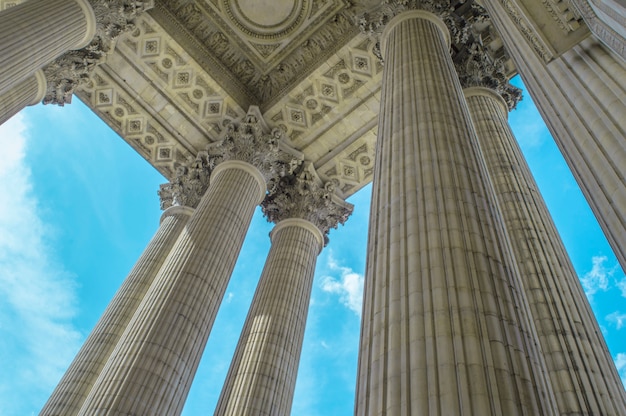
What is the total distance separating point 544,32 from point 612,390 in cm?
473

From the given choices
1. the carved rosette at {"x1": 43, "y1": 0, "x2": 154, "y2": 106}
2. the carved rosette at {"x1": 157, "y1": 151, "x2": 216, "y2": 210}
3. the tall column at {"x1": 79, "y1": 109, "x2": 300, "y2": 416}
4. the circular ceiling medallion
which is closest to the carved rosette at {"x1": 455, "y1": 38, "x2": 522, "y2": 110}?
the circular ceiling medallion

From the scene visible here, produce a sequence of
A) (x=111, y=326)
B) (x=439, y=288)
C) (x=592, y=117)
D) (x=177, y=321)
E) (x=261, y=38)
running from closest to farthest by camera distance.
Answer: (x=439, y=288)
(x=592, y=117)
(x=177, y=321)
(x=111, y=326)
(x=261, y=38)

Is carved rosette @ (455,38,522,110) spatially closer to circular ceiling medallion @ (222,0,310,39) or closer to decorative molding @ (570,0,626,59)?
circular ceiling medallion @ (222,0,310,39)

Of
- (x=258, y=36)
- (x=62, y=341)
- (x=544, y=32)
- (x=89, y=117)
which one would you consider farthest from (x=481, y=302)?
(x=62, y=341)

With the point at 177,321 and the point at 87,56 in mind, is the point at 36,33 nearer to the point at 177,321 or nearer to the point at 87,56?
the point at 87,56

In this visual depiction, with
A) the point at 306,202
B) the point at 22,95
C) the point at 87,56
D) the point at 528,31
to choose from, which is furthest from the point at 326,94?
the point at 528,31

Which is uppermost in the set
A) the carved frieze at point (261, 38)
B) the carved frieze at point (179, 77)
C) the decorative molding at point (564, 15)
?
the carved frieze at point (261, 38)

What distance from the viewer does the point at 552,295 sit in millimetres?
8266

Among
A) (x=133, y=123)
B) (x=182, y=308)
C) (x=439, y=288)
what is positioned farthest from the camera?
(x=133, y=123)

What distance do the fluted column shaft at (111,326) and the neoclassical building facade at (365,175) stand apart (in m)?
0.06

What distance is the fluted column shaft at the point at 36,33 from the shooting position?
10672 millimetres

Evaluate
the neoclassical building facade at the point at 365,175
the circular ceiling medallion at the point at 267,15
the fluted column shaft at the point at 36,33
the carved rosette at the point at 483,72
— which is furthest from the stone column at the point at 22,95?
the carved rosette at the point at 483,72

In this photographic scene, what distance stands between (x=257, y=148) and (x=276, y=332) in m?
6.16

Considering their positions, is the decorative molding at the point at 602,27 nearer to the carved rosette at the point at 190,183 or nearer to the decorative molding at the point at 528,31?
the decorative molding at the point at 528,31
